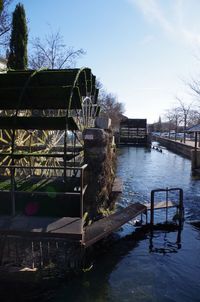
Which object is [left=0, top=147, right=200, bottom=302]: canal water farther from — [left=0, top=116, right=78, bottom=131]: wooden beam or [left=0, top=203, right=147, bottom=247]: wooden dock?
[left=0, top=116, right=78, bottom=131]: wooden beam

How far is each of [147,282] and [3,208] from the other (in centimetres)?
275

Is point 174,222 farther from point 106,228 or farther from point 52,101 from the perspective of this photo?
point 52,101

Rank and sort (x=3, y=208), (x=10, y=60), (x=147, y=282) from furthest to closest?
(x=10, y=60) → (x=3, y=208) → (x=147, y=282)

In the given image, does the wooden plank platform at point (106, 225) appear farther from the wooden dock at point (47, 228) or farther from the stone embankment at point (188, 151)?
the stone embankment at point (188, 151)

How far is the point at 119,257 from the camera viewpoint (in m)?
7.30

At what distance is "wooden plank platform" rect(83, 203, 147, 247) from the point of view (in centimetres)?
644

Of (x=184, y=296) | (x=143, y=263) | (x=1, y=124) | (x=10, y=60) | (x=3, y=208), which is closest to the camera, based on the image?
(x=184, y=296)

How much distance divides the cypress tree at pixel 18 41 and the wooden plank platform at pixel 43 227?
895 cm

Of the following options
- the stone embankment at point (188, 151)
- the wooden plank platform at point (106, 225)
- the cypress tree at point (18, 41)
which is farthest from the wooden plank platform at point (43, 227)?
the stone embankment at point (188, 151)

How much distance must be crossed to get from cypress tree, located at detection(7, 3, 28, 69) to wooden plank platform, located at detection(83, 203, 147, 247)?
769 centimetres

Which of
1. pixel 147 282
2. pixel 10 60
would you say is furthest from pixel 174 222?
pixel 10 60

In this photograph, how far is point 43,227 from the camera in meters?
5.55

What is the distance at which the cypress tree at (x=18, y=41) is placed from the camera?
13508 millimetres

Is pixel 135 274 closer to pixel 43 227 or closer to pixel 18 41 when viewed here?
pixel 43 227
